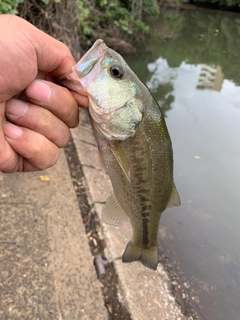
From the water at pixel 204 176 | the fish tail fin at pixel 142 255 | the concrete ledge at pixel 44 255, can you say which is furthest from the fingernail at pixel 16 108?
the water at pixel 204 176

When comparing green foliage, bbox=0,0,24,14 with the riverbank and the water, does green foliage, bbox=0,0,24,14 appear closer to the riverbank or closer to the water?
the riverbank

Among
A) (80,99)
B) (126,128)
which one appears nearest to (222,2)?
(80,99)

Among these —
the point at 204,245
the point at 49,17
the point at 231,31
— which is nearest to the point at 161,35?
the point at 231,31

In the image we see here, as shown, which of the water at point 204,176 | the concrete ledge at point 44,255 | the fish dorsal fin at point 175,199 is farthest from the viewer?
the water at point 204,176

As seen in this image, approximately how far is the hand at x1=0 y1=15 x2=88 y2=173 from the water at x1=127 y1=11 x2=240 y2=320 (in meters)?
2.23

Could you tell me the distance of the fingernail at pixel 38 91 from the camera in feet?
5.29

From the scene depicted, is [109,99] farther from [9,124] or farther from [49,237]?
[49,237]

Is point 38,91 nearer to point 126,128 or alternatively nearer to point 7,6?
point 126,128

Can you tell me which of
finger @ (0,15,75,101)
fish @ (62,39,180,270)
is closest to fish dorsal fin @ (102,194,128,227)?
fish @ (62,39,180,270)

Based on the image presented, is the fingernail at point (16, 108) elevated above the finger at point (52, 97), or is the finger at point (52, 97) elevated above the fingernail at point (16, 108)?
the finger at point (52, 97)

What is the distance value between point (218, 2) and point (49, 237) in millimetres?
33863

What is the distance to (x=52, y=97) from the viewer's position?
5.36 feet

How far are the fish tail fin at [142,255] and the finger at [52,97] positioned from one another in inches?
37.8

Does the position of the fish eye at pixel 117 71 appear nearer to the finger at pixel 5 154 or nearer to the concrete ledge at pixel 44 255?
the finger at pixel 5 154
